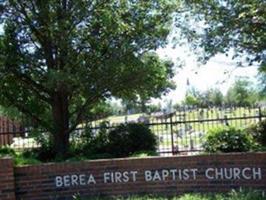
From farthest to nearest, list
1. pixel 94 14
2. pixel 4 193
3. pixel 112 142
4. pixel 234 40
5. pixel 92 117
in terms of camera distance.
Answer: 1. pixel 92 117
2. pixel 112 142
3. pixel 94 14
4. pixel 234 40
5. pixel 4 193

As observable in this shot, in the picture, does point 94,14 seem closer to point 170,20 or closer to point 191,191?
point 170,20

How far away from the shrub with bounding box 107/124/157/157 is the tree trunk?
3.33 ft

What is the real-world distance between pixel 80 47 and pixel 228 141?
148 inches

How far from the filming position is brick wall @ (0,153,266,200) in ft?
32.2

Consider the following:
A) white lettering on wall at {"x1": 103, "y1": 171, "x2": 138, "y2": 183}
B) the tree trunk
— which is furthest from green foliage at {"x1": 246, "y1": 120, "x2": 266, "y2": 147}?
the tree trunk

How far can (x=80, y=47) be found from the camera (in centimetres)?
1192

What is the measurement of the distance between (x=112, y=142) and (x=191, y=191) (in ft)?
10.2

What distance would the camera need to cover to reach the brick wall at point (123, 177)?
9.80 meters

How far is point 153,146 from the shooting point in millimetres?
12562

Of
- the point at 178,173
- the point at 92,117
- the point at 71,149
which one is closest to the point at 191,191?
the point at 178,173

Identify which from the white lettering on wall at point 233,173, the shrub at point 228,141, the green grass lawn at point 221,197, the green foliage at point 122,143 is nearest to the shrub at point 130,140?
the green foliage at point 122,143

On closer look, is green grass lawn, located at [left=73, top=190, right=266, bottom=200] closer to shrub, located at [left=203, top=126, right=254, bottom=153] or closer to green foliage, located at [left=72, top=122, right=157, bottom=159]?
shrub, located at [left=203, top=126, right=254, bottom=153]

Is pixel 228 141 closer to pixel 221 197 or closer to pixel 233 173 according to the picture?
pixel 233 173

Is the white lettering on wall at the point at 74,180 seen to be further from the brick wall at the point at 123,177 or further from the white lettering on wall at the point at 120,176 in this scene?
the white lettering on wall at the point at 120,176
